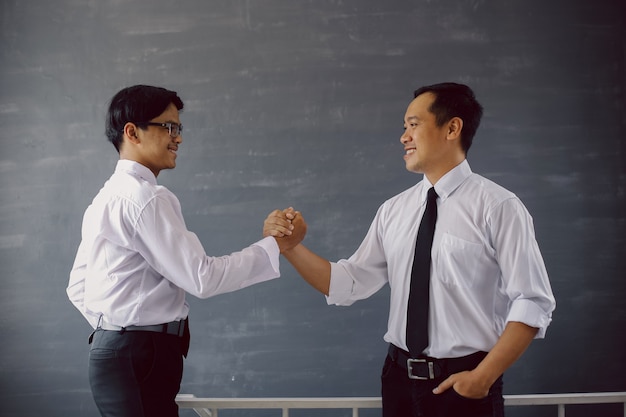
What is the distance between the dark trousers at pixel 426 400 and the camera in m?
1.55

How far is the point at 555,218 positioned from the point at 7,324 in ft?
9.32

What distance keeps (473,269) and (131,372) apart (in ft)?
3.26

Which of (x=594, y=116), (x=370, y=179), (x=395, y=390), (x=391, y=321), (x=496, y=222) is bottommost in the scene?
(x=395, y=390)

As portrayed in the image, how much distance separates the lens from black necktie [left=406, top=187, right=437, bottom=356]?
1.63 m

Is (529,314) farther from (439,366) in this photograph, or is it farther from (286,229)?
(286,229)

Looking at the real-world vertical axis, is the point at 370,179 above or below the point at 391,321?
above

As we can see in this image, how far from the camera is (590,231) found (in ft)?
A: 9.71

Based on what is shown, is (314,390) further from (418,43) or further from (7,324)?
(418,43)

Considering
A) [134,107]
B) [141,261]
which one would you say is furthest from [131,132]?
[141,261]

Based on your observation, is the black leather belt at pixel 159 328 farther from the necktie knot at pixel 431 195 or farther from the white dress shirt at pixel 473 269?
the necktie knot at pixel 431 195

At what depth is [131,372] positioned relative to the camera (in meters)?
1.60

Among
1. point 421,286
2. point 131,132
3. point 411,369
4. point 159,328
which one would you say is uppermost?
point 131,132

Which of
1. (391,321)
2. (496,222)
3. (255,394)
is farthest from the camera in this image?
(255,394)

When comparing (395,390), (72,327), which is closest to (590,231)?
(395,390)
